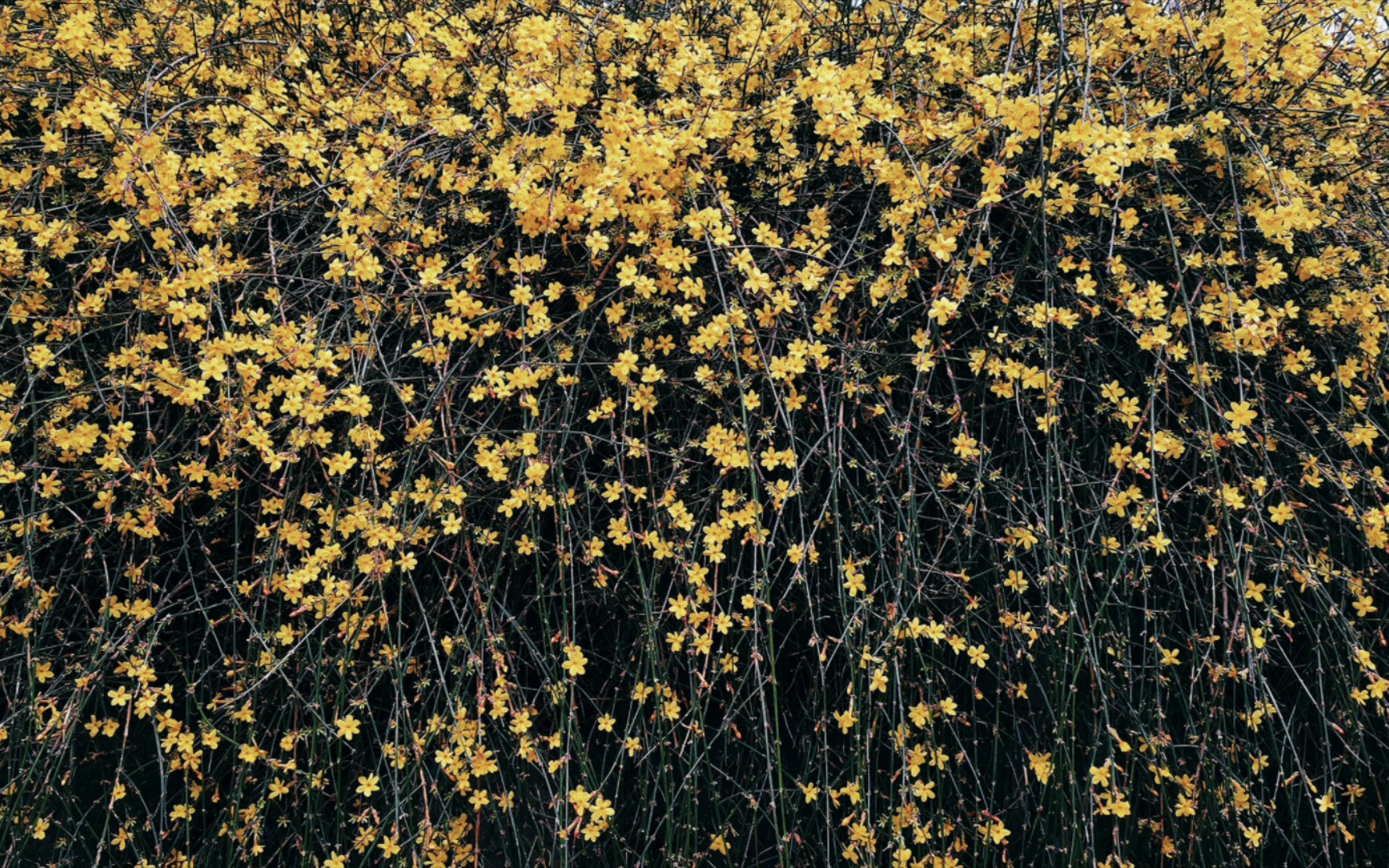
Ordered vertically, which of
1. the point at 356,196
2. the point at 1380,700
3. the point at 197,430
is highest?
the point at 356,196

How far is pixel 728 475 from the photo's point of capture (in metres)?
1.86

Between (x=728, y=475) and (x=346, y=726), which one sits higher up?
(x=728, y=475)

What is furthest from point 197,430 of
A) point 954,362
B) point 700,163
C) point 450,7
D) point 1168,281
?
point 1168,281

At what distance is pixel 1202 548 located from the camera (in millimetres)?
1829

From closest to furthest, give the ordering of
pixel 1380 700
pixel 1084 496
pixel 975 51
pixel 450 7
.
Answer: pixel 1380 700 < pixel 1084 496 < pixel 975 51 < pixel 450 7

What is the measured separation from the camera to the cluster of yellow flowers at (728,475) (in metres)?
1.72

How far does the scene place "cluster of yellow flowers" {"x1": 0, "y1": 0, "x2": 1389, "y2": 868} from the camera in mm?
1716

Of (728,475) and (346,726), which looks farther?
(728,475)

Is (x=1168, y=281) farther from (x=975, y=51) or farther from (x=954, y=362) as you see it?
(x=975, y=51)

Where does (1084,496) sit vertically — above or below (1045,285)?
below

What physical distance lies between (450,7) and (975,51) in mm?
1436

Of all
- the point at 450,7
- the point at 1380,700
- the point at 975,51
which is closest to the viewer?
the point at 1380,700

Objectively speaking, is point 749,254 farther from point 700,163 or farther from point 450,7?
point 450,7

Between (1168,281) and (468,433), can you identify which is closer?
(468,433)
